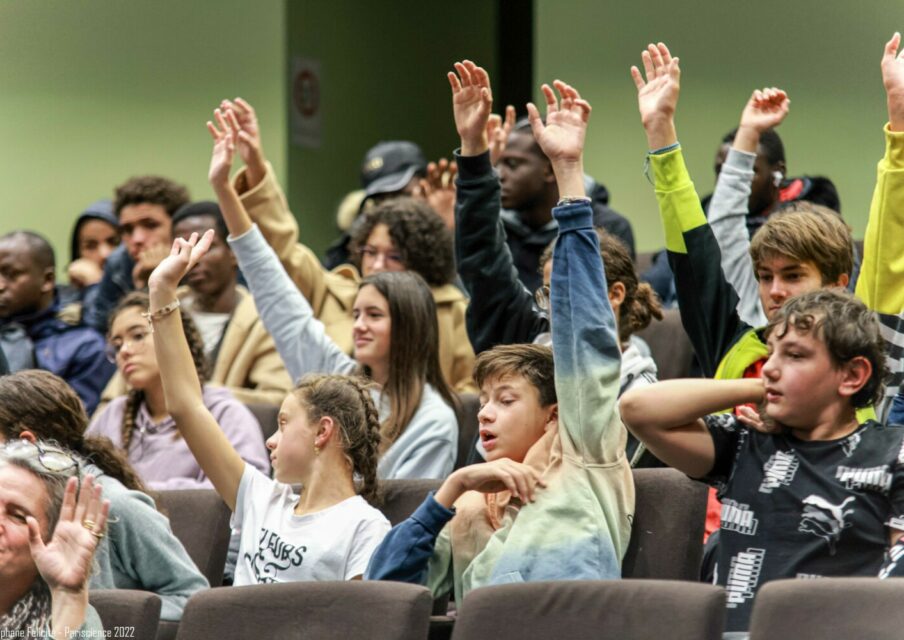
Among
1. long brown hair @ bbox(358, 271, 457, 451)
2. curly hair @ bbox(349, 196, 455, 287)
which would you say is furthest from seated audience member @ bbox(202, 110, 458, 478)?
curly hair @ bbox(349, 196, 455, 287)

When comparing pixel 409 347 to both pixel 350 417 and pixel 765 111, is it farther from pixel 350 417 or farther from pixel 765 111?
pixel 765 111

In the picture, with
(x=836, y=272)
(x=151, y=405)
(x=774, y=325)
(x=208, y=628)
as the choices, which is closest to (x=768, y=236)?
(x=836, y=272)

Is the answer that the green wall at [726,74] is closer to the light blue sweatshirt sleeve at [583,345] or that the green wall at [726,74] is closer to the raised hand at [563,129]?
the raised hand at [563,129]

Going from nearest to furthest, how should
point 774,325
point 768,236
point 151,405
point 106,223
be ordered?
point 774,325
point 768,236
point 151,405
point 106,223

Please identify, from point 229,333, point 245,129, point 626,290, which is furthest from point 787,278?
point 229,333

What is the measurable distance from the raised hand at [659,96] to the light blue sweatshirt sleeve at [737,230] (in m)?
0.39

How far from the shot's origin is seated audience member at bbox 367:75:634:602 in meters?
2.66

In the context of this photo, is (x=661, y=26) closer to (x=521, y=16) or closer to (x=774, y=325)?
(x=521, y=16)

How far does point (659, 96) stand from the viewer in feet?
10.5

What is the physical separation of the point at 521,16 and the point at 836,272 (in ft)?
16.2

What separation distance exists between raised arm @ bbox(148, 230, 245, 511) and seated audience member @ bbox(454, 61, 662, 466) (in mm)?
694

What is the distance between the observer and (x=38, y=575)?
2.38 m

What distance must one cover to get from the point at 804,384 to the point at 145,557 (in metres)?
1.37

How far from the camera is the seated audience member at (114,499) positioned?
2.99 metres
